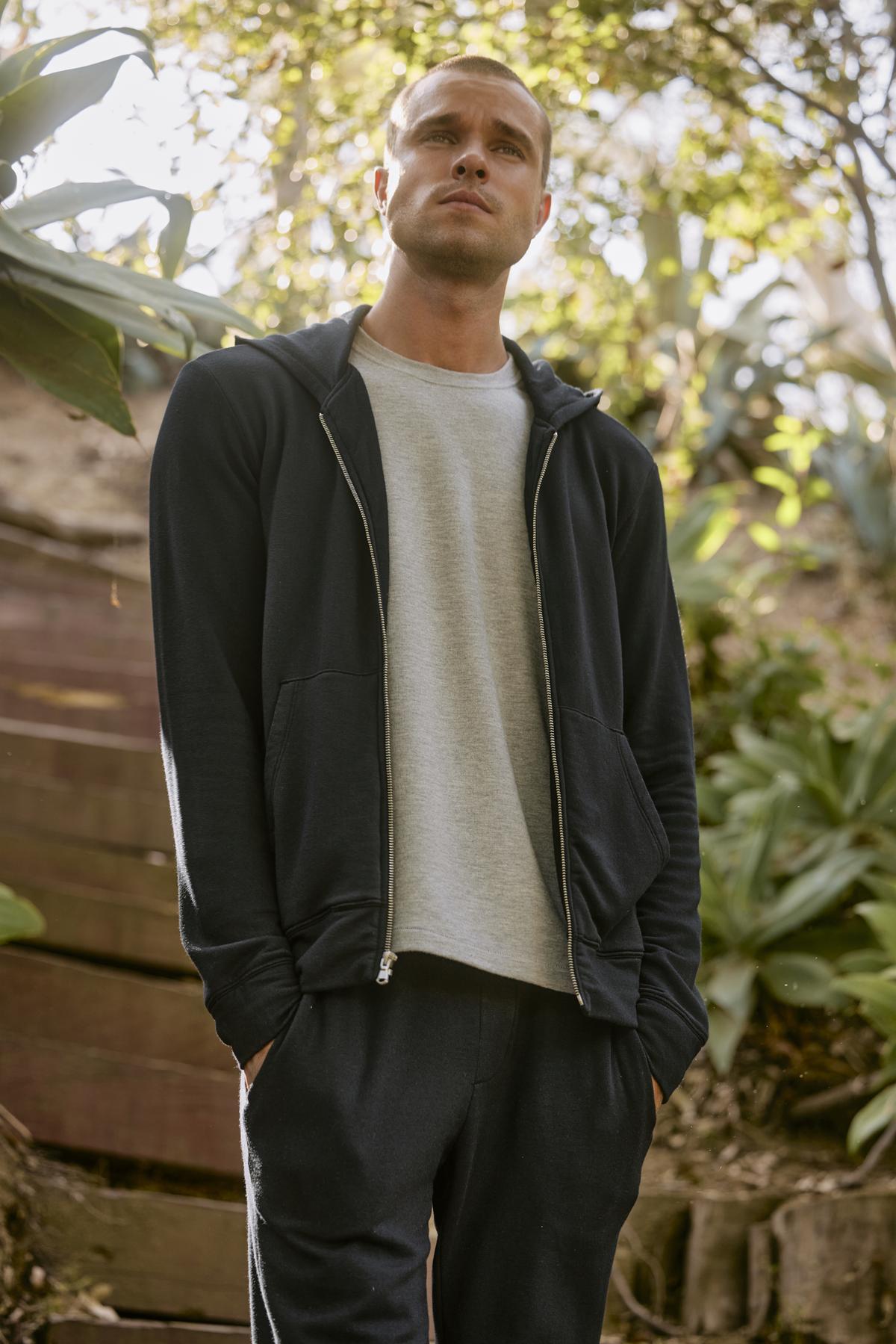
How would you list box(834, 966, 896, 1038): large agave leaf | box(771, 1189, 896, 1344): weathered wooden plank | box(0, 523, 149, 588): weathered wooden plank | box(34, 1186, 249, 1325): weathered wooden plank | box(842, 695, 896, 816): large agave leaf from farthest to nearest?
box(0, 523, 149, 588): weathered wooden plank → box(842, 695, 896, 816): large agave leaf → box(834, 966, 896, 1038): large agave leaf → box(771, 1189, 896, 1344): weathered wooden plank → box(34, 1186, 249, 1325): weathered wooden plank

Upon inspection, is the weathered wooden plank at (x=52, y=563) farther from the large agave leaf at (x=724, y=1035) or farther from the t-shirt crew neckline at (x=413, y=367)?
the t-shirt crew neckline at (x=413, y=367)

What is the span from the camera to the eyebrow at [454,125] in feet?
5.63

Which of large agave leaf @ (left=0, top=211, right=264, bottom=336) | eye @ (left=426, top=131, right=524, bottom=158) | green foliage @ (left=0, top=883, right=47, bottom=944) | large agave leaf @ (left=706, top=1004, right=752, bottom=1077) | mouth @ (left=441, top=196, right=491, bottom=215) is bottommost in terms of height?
large agave leaf @ (left=706, top=1004, right=752, bottom=1077)

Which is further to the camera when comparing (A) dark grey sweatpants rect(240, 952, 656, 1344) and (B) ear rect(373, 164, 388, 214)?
(B) ear rect(373, 164, 388, 214)

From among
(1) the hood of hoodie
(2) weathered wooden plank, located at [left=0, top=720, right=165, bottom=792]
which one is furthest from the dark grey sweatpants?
(2) weathered wooden plank, located at [left=0, top=720, right=165, bottom=792]

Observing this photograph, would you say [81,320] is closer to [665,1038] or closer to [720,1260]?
[665,1038]

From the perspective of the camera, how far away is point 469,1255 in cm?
154

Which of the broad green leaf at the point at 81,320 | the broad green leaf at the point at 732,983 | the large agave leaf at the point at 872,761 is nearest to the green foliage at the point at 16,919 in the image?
the broad green leaf at the point at 81,320

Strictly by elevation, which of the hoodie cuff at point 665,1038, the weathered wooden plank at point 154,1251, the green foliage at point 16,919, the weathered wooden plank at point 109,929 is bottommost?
the weathered wooden plank at point 154,1251

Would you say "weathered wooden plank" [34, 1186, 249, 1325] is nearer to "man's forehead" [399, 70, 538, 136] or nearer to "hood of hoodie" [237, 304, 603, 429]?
"hood of hoodie" [237, 304, 603, 429]

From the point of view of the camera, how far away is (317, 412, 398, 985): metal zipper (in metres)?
1.41

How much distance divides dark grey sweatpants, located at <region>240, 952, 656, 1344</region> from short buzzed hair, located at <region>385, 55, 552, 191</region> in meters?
1.11

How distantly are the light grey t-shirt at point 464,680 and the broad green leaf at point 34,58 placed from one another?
78cm

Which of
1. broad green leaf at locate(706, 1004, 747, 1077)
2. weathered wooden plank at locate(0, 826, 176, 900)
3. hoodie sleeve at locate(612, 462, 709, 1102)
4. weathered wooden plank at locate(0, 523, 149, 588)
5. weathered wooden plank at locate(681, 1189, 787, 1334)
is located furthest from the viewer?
weathered wooden plank at locate(0, 523, 149, 588)
